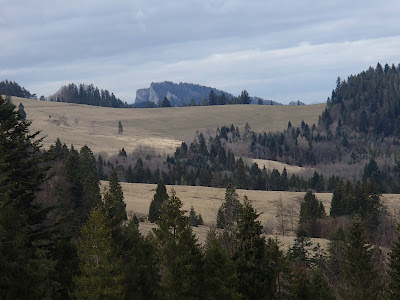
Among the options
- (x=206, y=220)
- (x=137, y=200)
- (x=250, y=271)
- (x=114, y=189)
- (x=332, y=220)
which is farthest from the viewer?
(x=137, y=200)

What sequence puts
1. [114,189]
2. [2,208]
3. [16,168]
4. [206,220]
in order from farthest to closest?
[206,220], [114,189], [16,168], [2,208]

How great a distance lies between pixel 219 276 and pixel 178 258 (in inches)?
80.8

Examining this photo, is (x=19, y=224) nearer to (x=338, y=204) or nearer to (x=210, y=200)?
(x=338, y=204)

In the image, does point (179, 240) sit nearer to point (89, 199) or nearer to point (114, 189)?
point (89, 199)

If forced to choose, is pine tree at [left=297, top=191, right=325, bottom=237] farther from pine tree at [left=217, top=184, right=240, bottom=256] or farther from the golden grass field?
pine tree at [left=217, top=184, right=240, bottom=256]

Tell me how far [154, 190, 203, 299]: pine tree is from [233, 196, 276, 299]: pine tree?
232 centimetres

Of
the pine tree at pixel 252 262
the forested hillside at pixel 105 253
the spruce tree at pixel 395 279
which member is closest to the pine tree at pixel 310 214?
the spruce tree at pixel 395 279

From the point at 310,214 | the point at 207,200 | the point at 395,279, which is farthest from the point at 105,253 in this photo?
the point at 207,200

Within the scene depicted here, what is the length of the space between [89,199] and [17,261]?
3421 centimetres

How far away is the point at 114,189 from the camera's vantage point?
227 ft

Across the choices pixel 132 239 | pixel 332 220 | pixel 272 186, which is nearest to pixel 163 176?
pixel 272 186

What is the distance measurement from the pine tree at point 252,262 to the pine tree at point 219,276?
4.48ft

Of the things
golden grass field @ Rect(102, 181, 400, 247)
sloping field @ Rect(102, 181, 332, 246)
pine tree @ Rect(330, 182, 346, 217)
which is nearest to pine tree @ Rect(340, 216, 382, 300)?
sloping field @ Rect(102, 181, 332, 246)

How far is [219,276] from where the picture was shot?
24.6 meters
